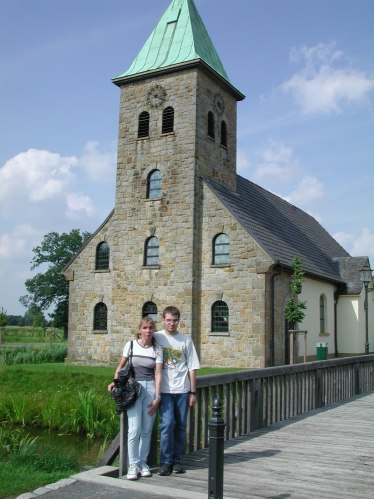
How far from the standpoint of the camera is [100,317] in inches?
958

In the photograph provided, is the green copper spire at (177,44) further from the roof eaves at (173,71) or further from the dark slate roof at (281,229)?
the dark slate roof at (281,229)

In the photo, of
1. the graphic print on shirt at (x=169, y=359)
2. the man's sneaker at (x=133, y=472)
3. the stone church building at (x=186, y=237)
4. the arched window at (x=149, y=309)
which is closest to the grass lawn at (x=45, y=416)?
the man's sneaker at (x=133, y=472)

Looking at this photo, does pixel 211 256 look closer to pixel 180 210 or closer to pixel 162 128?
pixel 180 210

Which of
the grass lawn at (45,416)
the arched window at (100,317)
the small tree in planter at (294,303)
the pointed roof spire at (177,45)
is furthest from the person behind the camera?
the arched window at (100,317)

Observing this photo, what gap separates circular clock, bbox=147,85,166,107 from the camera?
23.4m

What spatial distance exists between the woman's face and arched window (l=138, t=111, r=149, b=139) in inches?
735

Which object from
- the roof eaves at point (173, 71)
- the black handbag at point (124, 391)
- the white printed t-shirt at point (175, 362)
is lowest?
the black handbag at point (124, 391)

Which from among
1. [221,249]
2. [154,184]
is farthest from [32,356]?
[221,249]

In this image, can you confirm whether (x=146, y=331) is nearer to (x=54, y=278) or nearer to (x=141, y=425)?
(x=141, y=425)

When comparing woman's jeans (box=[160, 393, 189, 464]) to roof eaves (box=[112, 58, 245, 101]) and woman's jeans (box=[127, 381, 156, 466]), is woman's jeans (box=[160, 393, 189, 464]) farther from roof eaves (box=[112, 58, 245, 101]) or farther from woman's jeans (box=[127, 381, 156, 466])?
roof eaves (box=[112, 58, 245, 101])

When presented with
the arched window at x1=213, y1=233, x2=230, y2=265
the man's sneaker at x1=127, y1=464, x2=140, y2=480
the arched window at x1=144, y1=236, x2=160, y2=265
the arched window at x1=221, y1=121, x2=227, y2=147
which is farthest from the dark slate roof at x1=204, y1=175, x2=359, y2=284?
the man's sneaker at x1=127, y1=464, x2=140, y2=480

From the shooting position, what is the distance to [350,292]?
2867 centimetres

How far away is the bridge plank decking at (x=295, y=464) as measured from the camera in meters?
5.60

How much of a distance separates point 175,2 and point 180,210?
1056 cm
